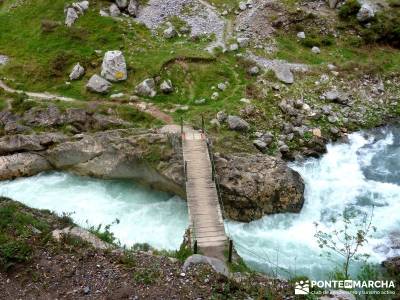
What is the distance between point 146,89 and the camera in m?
37.2

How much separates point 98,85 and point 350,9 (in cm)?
2547

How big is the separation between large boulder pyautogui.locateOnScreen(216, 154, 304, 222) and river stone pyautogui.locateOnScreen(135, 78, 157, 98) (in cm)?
1097

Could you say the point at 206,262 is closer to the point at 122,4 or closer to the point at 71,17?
the point at 71,17

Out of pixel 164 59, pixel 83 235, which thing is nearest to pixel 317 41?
pixel 164 59

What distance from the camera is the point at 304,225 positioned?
28141mm

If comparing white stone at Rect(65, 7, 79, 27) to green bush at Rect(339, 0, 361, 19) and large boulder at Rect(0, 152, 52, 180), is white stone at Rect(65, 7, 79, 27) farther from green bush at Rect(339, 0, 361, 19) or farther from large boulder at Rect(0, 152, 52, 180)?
green bush at Rect(339, 0, 361, 19)

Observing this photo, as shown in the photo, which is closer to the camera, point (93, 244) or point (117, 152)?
point (93, 244)

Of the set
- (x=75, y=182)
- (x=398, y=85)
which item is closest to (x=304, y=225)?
(x=75, y=182)

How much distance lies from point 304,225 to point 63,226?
46.0 feet

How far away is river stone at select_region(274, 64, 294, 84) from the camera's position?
128 ft

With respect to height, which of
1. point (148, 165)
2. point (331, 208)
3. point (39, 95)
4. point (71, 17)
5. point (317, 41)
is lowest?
point (331, 208)

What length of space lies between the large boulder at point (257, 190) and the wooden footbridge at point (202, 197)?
1.30 m

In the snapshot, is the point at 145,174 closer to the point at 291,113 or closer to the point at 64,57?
the point at 291,113

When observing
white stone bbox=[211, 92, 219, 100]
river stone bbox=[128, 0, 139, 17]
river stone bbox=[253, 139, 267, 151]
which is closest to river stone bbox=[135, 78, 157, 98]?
white stone bbox=[211, 92, 219, 100]
